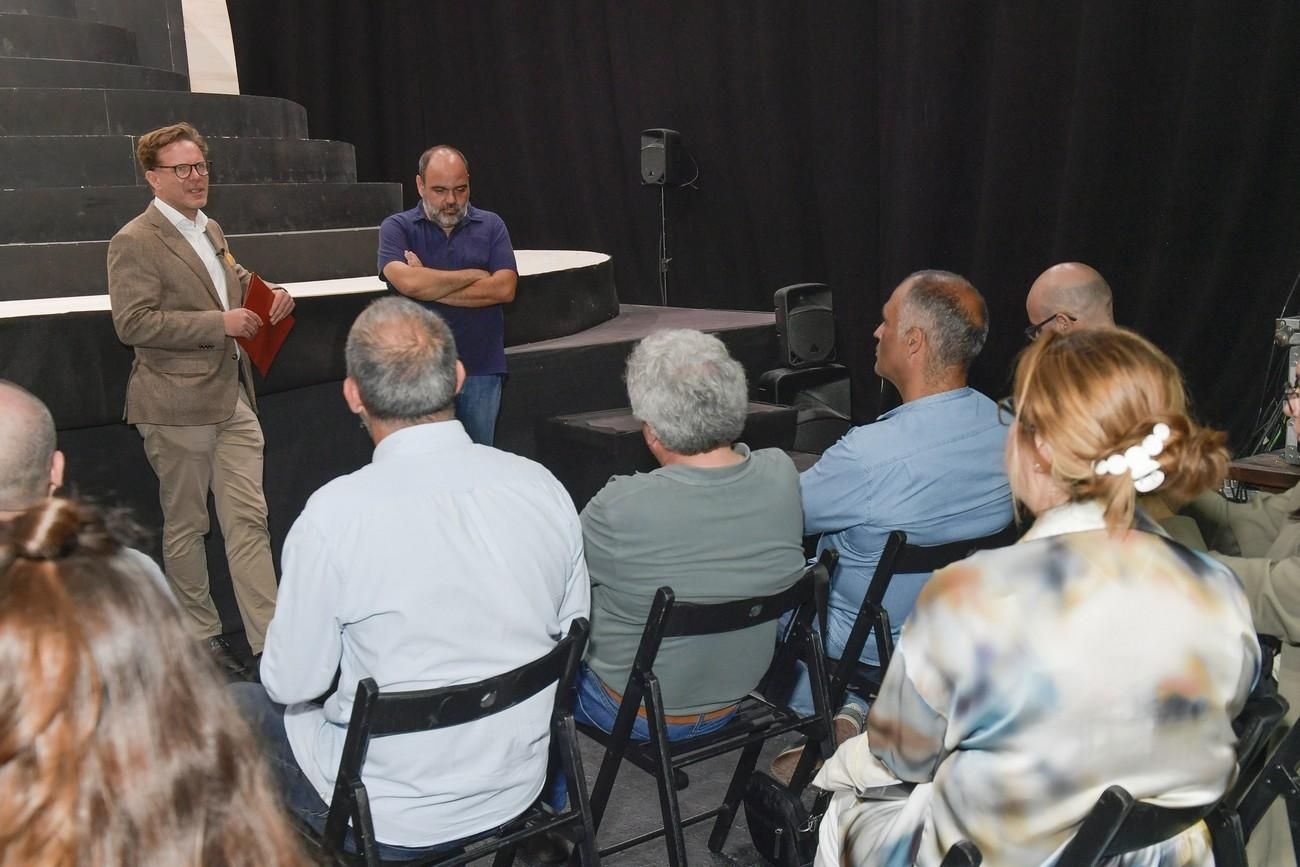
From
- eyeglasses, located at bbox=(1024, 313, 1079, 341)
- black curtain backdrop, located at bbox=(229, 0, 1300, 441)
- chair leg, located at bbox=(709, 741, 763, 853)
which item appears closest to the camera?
chair leg, located at bbox=(709, 741, 763, 853)

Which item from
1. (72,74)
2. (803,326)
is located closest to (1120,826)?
(803,326)

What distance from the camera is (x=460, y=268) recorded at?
13.1 ft

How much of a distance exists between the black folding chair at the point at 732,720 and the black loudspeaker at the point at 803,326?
3128 mm

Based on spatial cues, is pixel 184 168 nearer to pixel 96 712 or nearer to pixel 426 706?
pixel 426 706

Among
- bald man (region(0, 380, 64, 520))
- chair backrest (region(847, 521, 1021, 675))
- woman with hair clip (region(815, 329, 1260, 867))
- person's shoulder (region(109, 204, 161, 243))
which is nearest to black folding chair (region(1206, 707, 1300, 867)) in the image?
woman with hair clip (region(815, 329, 1260, 867))

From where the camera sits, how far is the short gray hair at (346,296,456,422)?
201 cm

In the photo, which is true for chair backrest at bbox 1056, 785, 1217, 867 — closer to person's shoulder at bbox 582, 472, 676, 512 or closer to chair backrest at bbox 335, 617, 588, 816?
chair backrest at bbox 335, 617, 588, 816

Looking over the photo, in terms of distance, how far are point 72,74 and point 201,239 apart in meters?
2.99

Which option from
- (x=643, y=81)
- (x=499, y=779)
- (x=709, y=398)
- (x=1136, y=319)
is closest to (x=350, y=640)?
(x=499, y=779)

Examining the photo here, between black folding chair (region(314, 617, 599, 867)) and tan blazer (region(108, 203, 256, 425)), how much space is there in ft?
5.94

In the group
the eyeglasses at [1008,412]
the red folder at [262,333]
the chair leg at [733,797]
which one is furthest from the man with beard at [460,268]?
the eyeglasses at [1008,412]

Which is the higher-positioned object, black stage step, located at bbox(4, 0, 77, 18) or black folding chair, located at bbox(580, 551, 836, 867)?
black stage step, located at bbox(4, 0, 77, 18)

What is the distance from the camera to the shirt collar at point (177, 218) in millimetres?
3348

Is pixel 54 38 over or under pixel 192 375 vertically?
over
